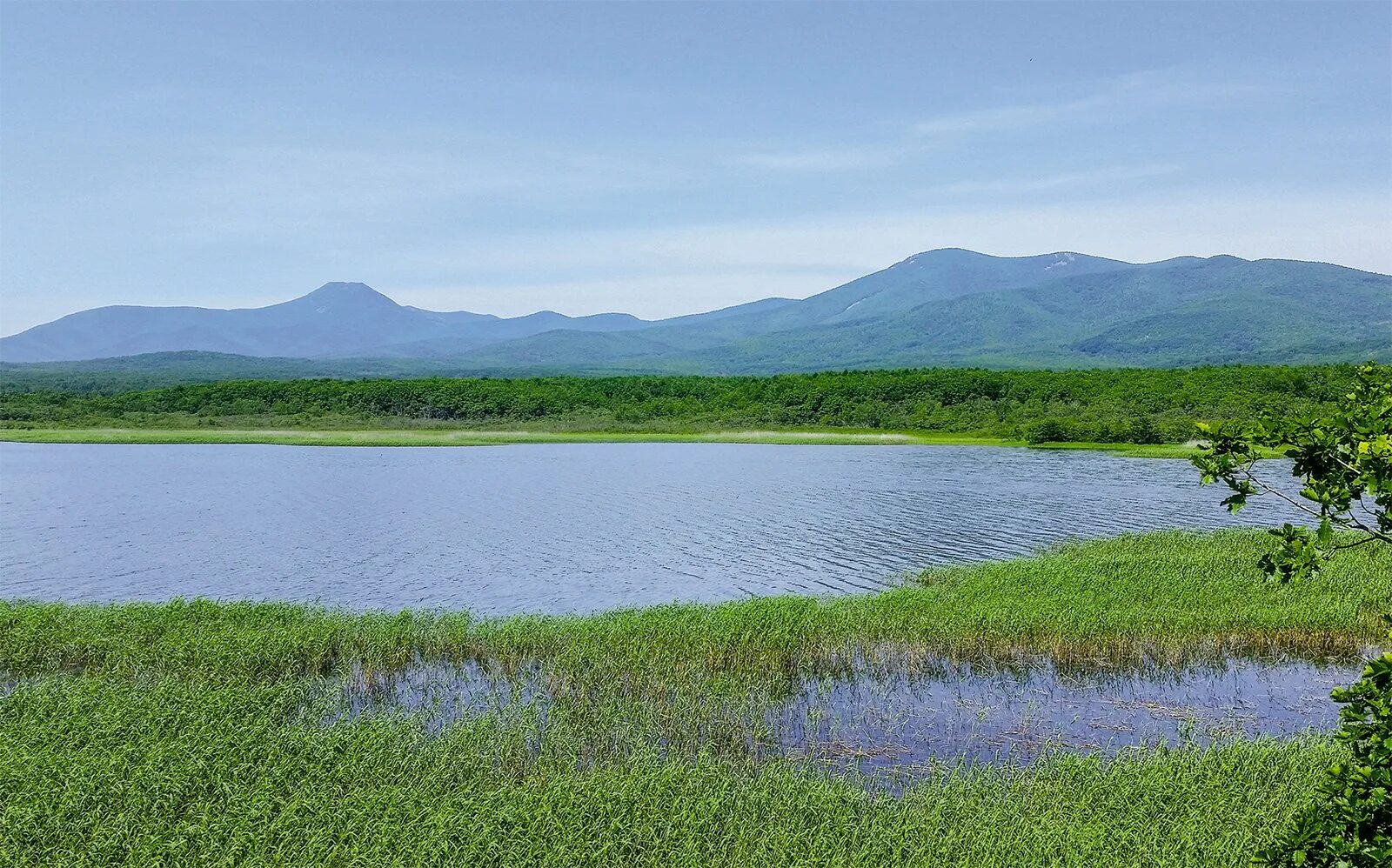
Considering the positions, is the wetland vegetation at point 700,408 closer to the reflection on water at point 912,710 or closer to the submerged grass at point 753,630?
the submerged grass at point 753,630

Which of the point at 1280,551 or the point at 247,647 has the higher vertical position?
the point at 1280,551

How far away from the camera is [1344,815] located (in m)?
5.89

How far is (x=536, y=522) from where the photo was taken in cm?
3959

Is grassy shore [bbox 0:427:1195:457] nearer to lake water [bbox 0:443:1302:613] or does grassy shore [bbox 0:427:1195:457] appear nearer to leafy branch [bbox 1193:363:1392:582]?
lake water [bbox 0:443:1302:613]

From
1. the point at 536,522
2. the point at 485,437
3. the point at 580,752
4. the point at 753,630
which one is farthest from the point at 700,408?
the point at 580,752

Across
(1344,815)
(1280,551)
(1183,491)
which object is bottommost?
(1183,491)

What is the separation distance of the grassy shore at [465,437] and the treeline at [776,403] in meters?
4.24

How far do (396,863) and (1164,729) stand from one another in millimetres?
12285

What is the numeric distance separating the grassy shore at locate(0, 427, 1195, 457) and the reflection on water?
62.6 m

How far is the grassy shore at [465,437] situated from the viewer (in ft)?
273

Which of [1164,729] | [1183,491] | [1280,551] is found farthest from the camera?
[1183,491]

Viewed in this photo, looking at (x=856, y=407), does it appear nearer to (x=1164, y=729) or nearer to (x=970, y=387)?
(x=970, y=387)

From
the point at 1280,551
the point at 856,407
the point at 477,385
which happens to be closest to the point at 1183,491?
the point at 1280,551

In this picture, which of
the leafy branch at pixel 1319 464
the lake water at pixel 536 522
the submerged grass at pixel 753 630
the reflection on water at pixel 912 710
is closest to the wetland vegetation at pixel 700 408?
the lake water at pixel 536 522
